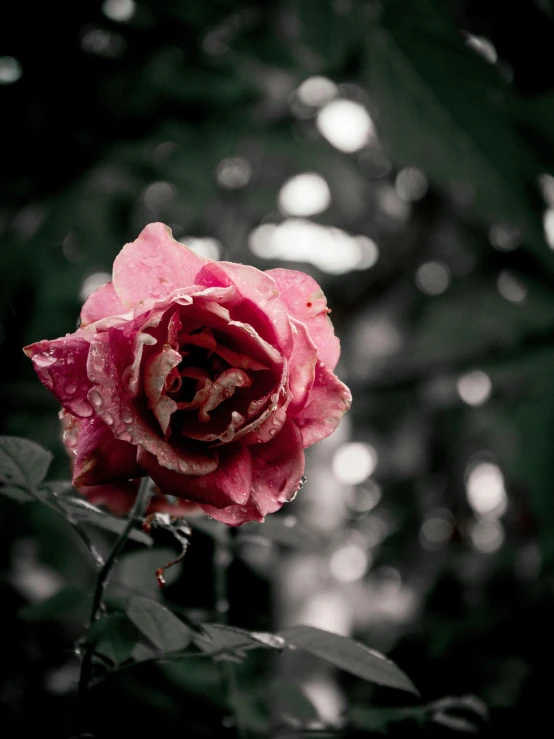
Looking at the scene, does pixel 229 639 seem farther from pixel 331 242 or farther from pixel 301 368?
pixel 331 242

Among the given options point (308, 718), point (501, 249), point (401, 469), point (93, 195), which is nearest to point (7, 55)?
point (93, 195)

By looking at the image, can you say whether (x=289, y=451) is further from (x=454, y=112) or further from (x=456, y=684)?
(x=456, y=684)

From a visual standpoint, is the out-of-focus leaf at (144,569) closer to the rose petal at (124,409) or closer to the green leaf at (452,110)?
the rose petal at (124,409)

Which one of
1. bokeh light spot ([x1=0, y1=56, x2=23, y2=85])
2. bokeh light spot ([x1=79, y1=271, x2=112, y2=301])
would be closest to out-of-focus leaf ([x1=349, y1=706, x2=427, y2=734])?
bokeh light spot ([x1=79, y1=271, x2=112, y2=301])

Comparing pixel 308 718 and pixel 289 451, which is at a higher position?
pixel 289 451

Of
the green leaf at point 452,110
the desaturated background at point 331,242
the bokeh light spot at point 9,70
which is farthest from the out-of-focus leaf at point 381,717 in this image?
the bokeh light spot at point 9,70

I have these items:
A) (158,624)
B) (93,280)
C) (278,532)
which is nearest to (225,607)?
(278,532)

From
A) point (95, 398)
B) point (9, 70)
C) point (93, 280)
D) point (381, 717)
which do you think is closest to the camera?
point (95, 398)

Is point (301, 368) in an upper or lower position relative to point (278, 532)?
upper
